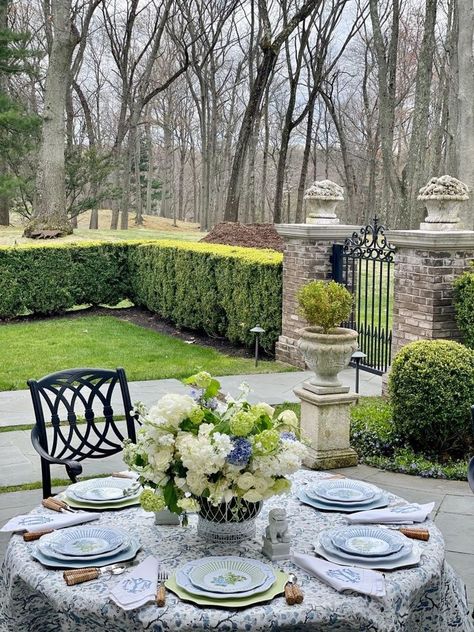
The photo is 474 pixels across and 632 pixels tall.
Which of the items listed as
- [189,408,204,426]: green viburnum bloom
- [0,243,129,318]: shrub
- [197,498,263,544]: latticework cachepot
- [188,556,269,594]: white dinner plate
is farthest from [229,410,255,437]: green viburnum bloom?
[0,243,129,318]: shrub

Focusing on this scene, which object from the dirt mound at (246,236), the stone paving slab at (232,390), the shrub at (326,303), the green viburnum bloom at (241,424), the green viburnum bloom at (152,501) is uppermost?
the dirt mound at (246,236)

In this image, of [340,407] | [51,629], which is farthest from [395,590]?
[340,407]

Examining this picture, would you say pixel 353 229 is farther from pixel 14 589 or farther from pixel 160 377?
pixel 14 589

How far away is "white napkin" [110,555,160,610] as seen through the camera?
2439 mm

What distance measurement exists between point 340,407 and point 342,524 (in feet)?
10.5

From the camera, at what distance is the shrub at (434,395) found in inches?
244

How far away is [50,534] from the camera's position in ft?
9.59

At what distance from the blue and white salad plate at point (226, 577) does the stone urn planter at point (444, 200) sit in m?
5.51

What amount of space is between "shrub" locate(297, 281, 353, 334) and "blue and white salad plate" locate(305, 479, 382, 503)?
2695 mm

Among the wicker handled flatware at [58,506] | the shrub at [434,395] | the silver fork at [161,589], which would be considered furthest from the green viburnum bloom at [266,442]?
the shrub at [434,395]

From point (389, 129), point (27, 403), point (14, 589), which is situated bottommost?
point (27, 403)

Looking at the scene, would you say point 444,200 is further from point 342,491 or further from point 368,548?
point 368,548

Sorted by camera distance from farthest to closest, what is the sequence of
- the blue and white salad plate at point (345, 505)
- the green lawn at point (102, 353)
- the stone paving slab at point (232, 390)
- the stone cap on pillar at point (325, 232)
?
the green lawn at point (102, 353) → the stone cap on pillar at point (325, 232) → the stone paving slab at point (232, 390) → the blue and white salad plate at point (345, 505)

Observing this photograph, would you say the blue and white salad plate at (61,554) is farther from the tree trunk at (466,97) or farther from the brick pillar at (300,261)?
the tree trunk at (466,97)
